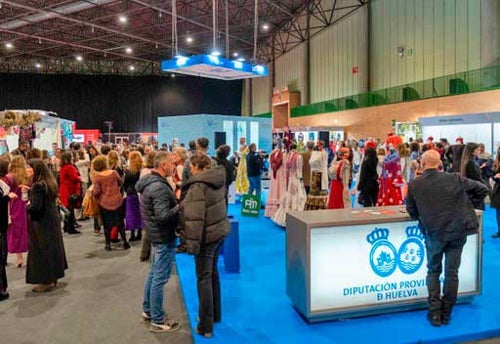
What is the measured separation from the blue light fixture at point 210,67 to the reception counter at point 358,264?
5.93 meters

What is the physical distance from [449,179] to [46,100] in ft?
101

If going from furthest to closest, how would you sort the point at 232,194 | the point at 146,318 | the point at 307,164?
the point at 232,194, the point at 307,164, the point at 146,318

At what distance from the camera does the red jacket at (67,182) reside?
6723mm

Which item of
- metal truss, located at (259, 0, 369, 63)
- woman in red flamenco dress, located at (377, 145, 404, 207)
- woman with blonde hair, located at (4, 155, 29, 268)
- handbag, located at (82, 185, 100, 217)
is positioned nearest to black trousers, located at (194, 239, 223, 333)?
woman with blonde hair, located at (4, 155, 29, 268)

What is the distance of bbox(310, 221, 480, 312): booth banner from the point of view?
3338 mm

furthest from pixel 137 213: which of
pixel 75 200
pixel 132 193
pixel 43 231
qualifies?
pixel 43 231

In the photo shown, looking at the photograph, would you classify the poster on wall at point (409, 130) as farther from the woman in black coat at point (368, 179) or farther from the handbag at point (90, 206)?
the handbag at point (90, 206)

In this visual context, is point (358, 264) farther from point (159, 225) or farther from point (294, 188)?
point (294, 188)

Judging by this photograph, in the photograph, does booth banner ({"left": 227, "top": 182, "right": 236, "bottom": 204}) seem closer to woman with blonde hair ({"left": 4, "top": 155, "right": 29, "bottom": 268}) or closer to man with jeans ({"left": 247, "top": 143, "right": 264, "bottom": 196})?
man with jeans ({"left": 247, "top": 143, "right": 264, "bottom": 196})

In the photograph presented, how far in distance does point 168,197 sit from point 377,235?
1.68m

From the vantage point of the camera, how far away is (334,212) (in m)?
3.71

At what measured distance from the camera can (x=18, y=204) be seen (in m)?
4.79

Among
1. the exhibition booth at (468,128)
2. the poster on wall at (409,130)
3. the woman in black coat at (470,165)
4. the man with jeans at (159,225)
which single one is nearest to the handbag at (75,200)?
the man with jeans at (159,225)

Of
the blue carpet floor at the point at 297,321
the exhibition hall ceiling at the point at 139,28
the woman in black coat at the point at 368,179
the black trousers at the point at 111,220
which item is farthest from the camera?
the exhibition hall ceiling at the point at 139,28
